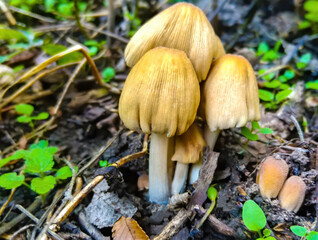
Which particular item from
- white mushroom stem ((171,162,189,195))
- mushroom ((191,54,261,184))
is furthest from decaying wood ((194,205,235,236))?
mushroom ((191,54,261,184))

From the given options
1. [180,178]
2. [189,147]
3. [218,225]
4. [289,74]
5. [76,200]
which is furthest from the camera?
[289,74]

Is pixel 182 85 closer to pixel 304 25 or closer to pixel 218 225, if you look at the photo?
pixel 218 225

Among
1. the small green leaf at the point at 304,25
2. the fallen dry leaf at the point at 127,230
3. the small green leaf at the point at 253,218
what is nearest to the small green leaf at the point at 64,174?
the fallen dry leaf at the point at 127,230

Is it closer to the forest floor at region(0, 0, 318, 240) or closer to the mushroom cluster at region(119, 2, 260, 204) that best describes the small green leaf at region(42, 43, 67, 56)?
the forest floor at region(0, 0, 318, 240)

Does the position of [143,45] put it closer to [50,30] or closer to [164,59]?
[164,59]

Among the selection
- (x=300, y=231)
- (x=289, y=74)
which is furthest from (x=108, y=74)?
(x=300, y=231)

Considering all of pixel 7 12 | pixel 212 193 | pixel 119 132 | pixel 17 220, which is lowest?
pixel 17 220
